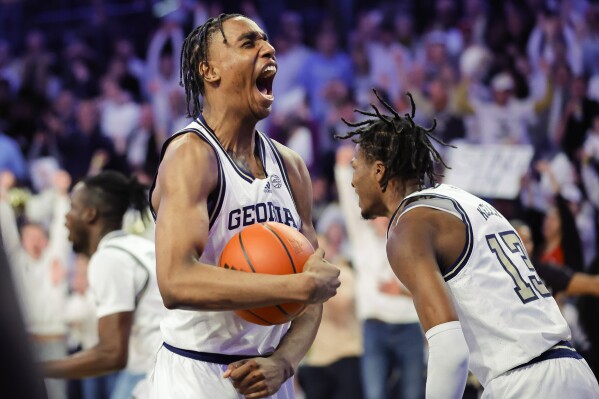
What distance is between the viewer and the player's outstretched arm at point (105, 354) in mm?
4664

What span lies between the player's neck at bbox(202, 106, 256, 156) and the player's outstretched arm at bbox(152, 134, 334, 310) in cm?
28

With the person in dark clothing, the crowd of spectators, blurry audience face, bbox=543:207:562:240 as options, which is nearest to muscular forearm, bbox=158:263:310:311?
the person in dark clothing

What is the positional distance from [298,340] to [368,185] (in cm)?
82

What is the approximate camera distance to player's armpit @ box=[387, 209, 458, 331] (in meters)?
3.41

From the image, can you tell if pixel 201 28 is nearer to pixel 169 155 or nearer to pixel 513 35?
pixel 169 155

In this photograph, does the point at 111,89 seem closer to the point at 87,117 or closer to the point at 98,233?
the point at 87,117

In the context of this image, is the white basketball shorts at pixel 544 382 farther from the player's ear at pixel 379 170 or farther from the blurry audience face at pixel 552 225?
the blurry audience face at pixel 552 225

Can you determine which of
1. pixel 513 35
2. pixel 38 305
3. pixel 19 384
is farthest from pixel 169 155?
pixel 513 35

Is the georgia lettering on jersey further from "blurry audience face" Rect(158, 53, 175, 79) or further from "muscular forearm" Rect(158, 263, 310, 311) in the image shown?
"blurry audience face" Rect(158, 53, 175, 79)

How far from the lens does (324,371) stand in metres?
8.31

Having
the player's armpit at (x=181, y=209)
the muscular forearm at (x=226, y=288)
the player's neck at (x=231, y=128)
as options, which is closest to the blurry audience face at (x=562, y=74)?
the player's neck at (x=231, y=128)

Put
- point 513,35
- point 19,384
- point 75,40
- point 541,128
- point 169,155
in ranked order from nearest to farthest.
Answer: point 19,384, point 169,155, point 541,128, point 513,35, point 75,40

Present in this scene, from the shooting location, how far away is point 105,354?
184 inches

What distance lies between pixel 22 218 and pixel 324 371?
4300mm
